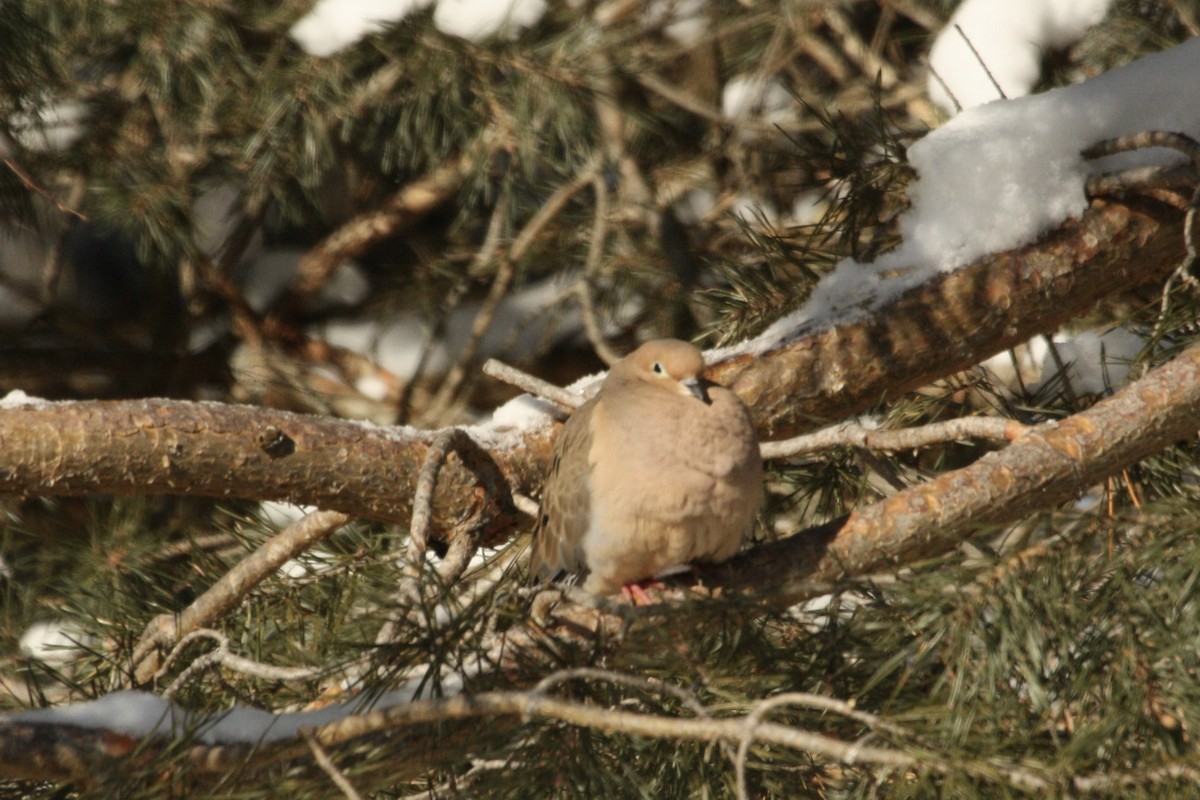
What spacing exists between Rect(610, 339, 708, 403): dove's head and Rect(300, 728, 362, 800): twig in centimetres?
101

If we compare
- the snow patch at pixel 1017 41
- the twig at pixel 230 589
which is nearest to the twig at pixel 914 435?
the twig at pixel 230 589

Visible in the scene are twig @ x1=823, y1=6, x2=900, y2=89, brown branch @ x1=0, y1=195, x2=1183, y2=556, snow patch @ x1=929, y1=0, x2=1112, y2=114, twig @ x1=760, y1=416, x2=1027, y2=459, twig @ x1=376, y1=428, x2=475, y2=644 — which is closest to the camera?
twig @ x1=376, y1=428, x2=475, y2=644

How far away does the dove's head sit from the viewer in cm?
236

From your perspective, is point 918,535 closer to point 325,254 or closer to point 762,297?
point 762,297

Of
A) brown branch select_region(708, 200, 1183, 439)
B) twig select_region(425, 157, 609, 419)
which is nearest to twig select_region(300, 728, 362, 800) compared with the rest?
brown branch select_region(708, 200, 1183, 439)

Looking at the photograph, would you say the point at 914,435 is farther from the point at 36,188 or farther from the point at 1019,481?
the point at 36,188

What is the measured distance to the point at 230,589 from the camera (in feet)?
7.89

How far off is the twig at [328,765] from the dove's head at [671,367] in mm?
1007

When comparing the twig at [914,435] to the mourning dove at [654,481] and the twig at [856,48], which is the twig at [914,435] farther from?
the twig at [856,48]

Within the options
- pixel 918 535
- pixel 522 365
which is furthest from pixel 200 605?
pixel 522 365

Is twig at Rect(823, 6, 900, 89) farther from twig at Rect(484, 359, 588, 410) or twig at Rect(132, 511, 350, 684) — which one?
twig at Rect(132, 511, 350, 684)

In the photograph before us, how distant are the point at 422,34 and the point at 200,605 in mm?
1834

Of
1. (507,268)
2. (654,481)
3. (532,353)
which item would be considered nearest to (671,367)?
(654,481)

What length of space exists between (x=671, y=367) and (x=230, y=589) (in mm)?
954
